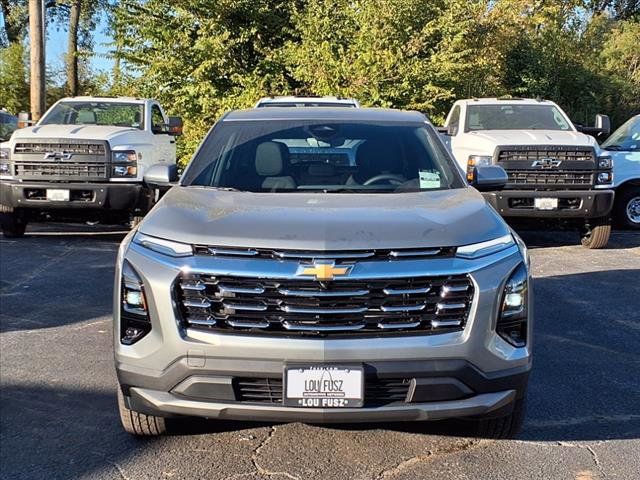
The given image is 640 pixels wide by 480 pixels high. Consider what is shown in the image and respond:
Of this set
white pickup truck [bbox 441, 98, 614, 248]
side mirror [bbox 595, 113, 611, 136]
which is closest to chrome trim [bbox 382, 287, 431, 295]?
white pickup truck [bbox 441, 98, 614, 248]

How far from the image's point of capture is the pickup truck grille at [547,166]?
9.83m

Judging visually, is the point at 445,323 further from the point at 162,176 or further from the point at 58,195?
the point at 58,195

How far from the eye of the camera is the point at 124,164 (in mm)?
10055

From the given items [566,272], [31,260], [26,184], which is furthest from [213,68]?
Result: [566,272]

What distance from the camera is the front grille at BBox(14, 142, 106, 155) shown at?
9.93 metres

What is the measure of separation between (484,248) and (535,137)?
7246 mm

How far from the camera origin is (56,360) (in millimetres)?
5152

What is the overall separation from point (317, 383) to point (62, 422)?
177cm

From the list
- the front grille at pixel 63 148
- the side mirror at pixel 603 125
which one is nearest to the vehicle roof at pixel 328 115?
the front grille at pixel 63 148

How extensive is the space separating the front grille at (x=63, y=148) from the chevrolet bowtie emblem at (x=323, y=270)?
747 cm

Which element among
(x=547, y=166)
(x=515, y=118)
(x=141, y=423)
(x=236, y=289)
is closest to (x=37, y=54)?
(x=515, y=118)

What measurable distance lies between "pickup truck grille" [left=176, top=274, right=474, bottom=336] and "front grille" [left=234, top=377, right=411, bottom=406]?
0.22 metres

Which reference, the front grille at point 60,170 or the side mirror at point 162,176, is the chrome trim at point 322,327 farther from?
the front grille at point 60,170

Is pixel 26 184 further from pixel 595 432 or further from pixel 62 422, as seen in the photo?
pixel 595 432
